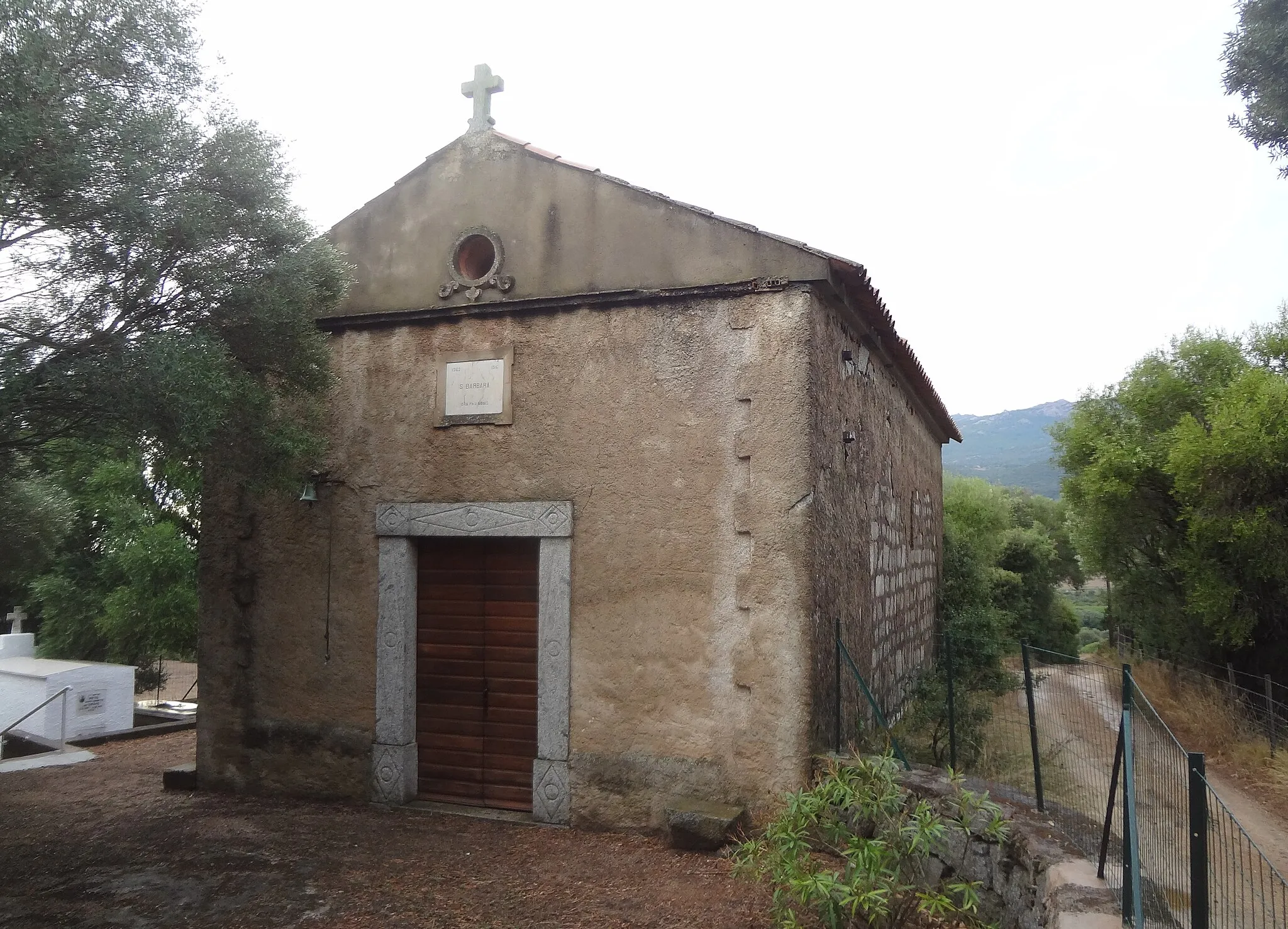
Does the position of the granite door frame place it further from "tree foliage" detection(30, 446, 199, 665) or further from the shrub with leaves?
"tree foliage" detection(30, 446, 199, 665)

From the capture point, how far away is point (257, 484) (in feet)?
22.1

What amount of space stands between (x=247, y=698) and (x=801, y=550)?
16.3ft

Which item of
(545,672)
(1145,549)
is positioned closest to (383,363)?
(545,672)

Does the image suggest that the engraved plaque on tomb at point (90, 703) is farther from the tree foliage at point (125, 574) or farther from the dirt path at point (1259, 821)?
the dirt path at point (1259, 821)

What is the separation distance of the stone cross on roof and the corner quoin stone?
5.63 m

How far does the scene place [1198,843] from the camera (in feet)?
10.6

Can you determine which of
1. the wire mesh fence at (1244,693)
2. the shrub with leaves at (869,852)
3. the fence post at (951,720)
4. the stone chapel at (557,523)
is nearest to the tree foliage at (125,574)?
the stone chapel at (557,523)

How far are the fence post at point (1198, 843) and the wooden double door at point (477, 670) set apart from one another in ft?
15.5

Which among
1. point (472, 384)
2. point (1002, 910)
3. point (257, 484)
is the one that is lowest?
point (1002, 910)

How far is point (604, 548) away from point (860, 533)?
2369mm

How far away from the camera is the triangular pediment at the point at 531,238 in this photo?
21.6ft

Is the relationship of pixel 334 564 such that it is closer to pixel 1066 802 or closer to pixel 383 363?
pixel 383 363

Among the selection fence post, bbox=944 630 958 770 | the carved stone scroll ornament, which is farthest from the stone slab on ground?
fence post, bbox=944 630 958 770

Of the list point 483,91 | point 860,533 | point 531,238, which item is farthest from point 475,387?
point 860,533
